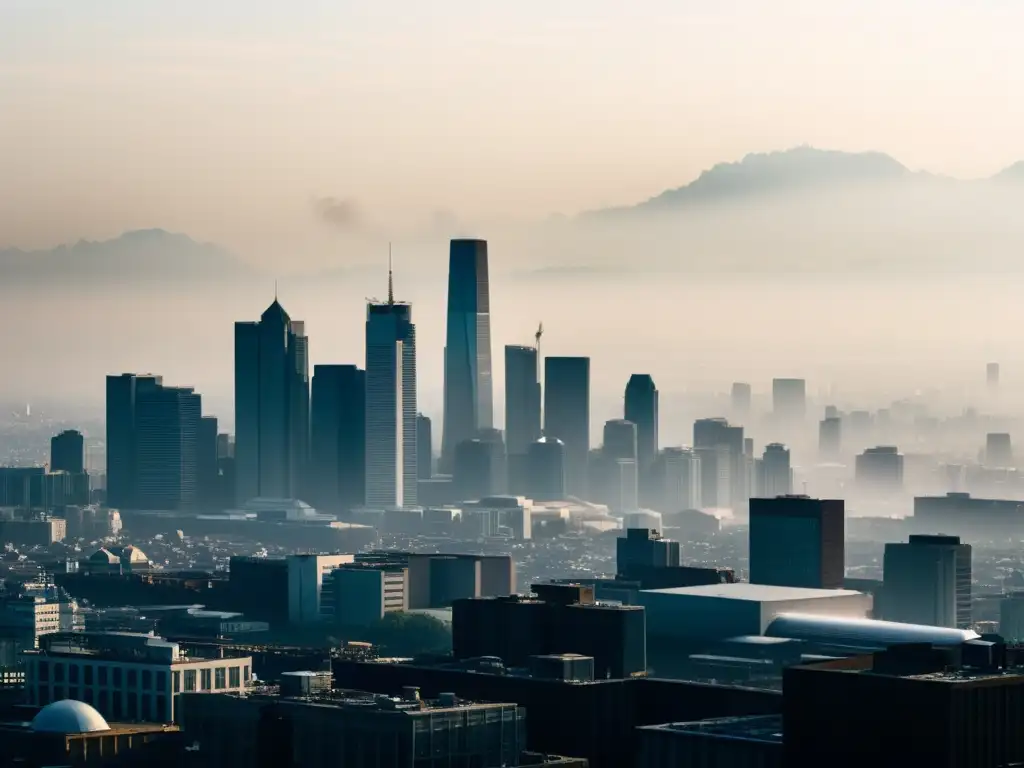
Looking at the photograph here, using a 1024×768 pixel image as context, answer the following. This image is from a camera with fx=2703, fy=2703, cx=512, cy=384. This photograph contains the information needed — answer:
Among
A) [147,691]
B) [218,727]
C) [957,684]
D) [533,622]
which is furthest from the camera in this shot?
[147,691]

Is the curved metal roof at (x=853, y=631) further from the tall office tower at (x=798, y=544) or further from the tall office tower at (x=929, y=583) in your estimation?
the tall office tower at (x=929, y=583)

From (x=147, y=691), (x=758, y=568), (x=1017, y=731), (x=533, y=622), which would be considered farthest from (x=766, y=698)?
(x=758, y=568)

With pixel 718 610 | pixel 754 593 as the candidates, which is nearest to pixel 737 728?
Result: pixel 718 610

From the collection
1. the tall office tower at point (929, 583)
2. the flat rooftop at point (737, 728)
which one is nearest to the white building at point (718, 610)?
the tall office tower at point (929, 583)

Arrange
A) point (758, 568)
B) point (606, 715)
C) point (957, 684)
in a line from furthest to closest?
point (758, 568)
point (606, 715)
point (957, 684)

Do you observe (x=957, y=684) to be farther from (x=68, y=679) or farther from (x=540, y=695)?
(x=68, y=679)

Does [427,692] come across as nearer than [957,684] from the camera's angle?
No
